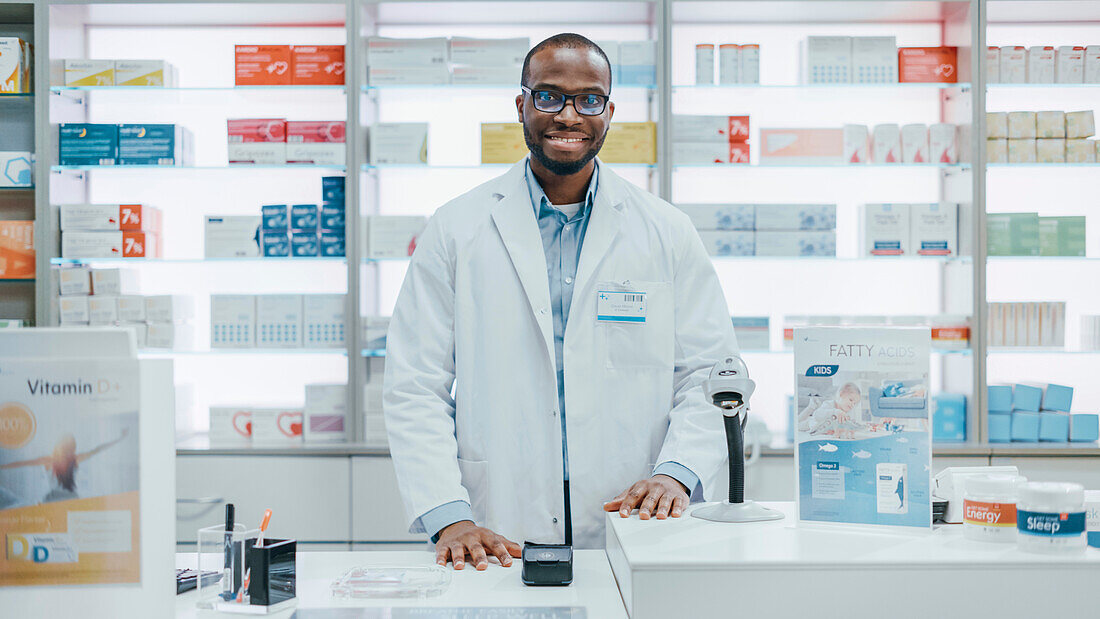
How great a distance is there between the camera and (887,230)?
3.51m

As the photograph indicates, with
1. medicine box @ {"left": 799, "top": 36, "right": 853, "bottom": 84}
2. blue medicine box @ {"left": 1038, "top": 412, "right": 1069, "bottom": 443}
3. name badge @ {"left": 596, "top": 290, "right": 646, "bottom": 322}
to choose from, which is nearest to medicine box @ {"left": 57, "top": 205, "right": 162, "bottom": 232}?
name badge @ {"left": 596, "top": 290, "right": 646, "bottom": 322}

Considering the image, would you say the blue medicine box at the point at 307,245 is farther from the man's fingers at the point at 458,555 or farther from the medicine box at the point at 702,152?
the man's fingers at the point at 458,555

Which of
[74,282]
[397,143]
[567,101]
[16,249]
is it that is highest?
[397,143]

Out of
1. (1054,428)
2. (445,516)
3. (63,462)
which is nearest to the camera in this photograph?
(63,462)

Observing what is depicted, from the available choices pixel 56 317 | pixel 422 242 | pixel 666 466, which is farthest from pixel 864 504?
pixel 56 317

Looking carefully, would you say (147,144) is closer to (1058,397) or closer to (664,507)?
(664,507)

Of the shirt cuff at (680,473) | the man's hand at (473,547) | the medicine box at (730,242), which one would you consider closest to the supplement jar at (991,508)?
the shirt cuff at (680,473)

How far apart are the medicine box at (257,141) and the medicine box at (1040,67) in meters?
3.19

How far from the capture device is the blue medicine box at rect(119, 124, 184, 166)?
3.50 metres

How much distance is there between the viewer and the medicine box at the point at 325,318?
346 centimetres

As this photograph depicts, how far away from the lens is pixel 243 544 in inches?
50.6

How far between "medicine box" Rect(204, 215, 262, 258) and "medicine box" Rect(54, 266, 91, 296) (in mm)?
512

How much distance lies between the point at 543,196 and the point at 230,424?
6.88 ft

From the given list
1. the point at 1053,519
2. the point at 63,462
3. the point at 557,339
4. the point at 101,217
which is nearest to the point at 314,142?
the point at 101,217
